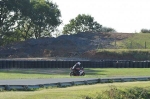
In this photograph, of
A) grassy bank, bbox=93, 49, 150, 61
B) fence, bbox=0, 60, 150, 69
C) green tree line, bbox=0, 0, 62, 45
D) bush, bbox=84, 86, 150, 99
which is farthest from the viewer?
green tree line, bbox=0, 0, 62, 45

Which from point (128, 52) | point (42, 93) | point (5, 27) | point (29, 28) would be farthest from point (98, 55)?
point (42, 93)

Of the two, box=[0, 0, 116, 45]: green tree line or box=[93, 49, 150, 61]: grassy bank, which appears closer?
box=[93, 49, 150, 61]: grassy bank

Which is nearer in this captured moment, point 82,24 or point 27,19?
point 27,19

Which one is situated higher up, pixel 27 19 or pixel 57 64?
pixel 27 19

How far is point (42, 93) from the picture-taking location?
82.3ft

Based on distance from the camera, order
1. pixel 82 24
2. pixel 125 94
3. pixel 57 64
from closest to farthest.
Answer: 1. pixel 125 94
2. pixel 57 64
3. pixel 82 24

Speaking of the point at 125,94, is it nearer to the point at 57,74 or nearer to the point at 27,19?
the point at 57,74

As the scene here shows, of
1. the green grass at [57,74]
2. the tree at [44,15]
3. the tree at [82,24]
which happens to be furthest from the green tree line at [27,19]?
the green grass at [57,74]

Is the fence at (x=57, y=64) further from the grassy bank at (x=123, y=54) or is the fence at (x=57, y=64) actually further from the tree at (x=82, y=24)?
the tree at (x=82, y=24)

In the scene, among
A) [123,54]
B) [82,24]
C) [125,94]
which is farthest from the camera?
[82,24]

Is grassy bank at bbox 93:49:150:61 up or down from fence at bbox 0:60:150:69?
up

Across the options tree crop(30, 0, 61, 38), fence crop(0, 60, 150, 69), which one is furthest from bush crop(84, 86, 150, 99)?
tree crop(30, 0, 61, 38)

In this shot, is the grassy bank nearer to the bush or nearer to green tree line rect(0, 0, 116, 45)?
green tree line rect(0, 0, 116, 45)

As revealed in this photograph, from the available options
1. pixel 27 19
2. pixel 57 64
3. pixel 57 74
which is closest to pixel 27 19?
pixel 27 19
